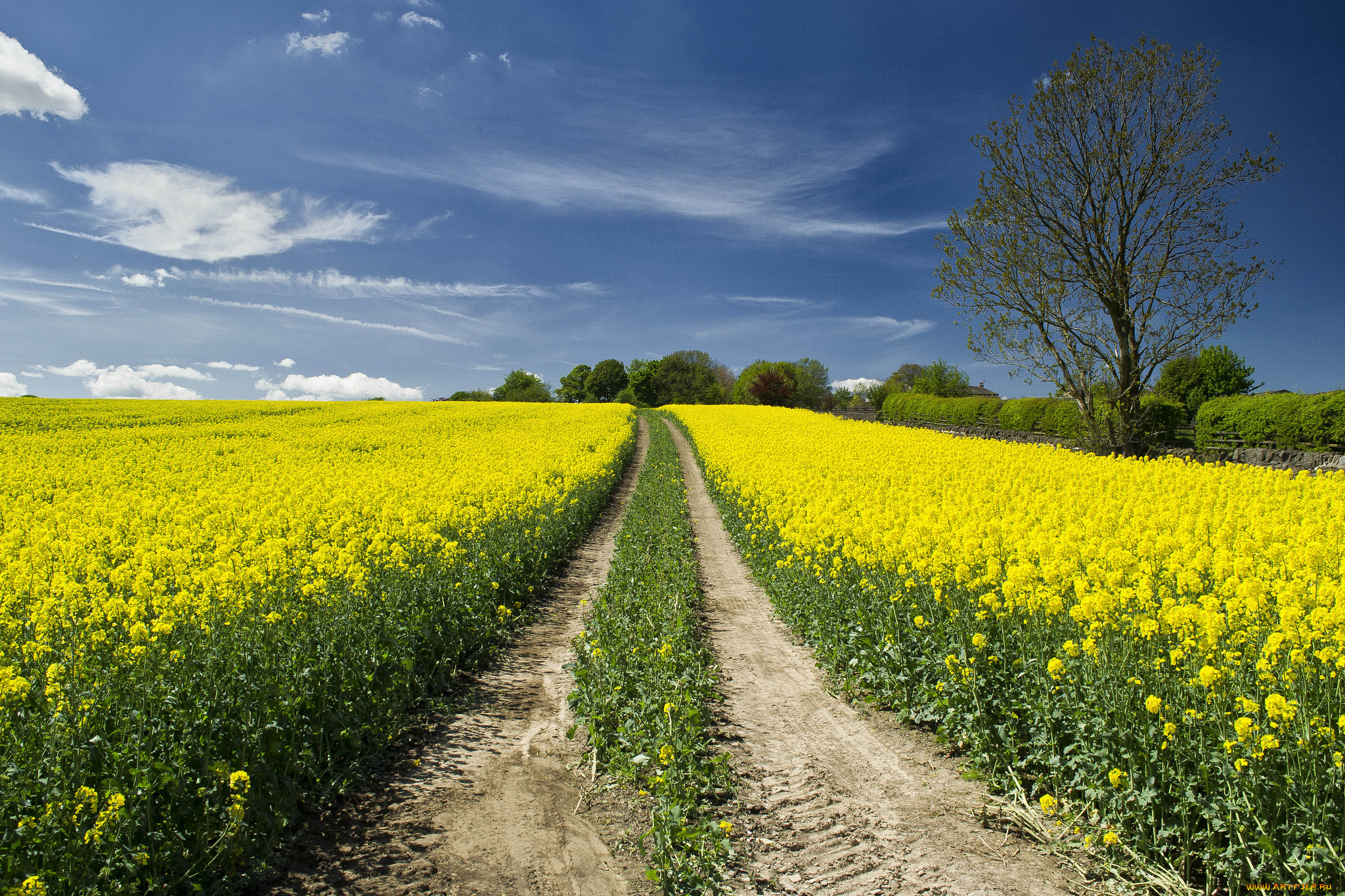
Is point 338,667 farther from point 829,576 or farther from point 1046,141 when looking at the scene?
point 1046,141

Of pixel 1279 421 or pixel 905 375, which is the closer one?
pixel 1279 421

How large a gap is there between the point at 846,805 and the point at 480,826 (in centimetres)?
259

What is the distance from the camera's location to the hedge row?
24641 mm

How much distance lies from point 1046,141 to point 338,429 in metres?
31.3

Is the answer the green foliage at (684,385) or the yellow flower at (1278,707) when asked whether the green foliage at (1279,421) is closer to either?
the yellow flower at (1278,707)

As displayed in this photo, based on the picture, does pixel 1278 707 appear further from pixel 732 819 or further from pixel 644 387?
pixel 644 387

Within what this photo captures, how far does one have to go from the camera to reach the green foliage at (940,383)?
3310 inches

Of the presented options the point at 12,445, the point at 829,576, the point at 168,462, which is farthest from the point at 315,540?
the point at 12,445

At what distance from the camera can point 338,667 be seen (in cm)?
526

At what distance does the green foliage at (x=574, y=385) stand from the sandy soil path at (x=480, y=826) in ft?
398

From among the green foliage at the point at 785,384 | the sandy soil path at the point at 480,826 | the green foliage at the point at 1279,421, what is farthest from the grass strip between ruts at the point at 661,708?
the green foliage at the point at 785,384

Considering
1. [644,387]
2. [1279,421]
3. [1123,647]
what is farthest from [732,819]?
[644,387]

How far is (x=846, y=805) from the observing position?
458cm

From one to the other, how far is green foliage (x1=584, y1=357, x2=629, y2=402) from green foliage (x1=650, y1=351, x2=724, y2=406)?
318 inches
